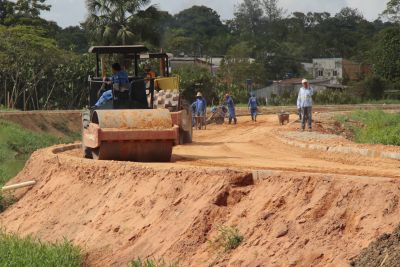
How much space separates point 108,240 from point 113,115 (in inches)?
149

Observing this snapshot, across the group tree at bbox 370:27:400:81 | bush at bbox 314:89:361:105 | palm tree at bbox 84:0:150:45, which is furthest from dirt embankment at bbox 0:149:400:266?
tree at bbox 370:27:400:81

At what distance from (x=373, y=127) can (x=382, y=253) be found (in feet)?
61.8

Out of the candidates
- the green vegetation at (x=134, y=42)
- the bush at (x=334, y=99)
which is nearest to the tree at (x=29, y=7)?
the green vegetation at (x=134, y=42)

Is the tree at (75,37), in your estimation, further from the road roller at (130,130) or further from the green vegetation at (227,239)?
the green vegetation at (227,239)

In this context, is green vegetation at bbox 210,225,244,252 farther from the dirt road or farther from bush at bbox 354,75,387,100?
bush at bbox 354,75,387,100

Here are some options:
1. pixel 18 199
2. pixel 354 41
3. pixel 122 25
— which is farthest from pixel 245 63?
pixel 18 199

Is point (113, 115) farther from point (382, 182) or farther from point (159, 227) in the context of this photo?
point (382, 182)

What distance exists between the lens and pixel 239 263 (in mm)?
10367

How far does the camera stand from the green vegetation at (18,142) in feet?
114

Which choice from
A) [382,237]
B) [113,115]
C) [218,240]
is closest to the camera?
[382,237]

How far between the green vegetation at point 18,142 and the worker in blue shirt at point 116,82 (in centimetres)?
1524

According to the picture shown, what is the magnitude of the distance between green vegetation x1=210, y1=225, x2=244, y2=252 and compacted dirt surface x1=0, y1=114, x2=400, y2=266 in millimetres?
70

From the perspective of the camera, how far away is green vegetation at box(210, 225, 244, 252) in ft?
35.6

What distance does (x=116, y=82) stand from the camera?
17750 millimetres
